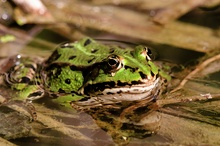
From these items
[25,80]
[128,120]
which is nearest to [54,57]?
[25,80]

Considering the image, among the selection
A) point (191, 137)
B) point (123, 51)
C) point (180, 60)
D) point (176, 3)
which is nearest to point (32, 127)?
point (123, 51)

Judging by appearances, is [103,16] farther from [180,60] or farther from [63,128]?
[63,128]

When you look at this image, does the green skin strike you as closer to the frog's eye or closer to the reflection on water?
the frog's eye

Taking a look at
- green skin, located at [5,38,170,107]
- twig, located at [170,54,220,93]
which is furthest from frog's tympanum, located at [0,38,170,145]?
twig, located at [170,54,220,93]

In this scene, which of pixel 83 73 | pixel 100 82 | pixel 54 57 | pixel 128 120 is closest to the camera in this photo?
pixel 128 120

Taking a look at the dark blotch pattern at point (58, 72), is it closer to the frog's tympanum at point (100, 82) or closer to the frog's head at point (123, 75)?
the frog's tympanum at point (100, 82)

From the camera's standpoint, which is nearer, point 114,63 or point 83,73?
point 114,63

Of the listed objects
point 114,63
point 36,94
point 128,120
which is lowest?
point 128,120

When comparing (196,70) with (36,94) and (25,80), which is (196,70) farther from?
(25,80)
